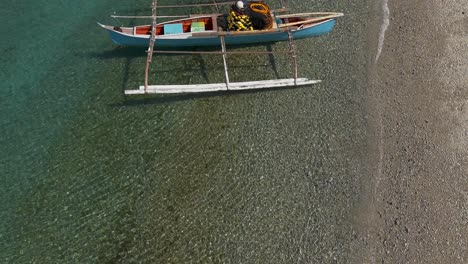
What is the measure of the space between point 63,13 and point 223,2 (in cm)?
737

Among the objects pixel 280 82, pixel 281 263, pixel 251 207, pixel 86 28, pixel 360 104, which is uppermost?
pixel 86 28

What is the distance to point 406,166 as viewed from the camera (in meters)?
13.5

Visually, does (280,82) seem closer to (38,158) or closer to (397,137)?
(397,137)

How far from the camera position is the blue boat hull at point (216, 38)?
1545 centimetres

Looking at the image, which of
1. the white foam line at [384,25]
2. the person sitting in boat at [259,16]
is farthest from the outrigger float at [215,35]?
the white foam line at [384,25]

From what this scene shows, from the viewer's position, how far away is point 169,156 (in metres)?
13.9

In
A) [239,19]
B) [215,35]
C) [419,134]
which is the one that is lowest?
[419,134]

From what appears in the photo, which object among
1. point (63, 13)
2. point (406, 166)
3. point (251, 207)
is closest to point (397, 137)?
point (406, 166)

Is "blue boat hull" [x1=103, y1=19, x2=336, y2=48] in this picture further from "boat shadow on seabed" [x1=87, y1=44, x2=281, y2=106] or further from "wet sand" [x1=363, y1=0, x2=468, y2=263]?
"wet sand" [x1=363, y1=0, x2=468, y2=263]

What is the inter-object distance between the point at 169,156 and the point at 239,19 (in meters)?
6.06

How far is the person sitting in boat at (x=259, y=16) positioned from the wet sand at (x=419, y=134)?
4.68 meters

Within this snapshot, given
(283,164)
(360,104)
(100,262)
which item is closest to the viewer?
(100,262)

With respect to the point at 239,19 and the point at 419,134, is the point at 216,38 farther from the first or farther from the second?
the point at 419,134

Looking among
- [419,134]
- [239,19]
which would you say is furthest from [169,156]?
[419,134]
